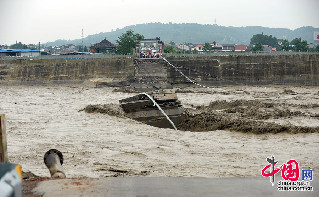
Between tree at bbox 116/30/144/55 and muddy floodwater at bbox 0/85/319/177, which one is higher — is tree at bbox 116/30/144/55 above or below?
above

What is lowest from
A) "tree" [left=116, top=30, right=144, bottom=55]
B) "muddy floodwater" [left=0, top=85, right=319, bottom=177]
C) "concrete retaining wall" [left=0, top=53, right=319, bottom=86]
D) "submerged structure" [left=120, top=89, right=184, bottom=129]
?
"muddy floodwater" [left=0, top=85, right=319, bottom=177]

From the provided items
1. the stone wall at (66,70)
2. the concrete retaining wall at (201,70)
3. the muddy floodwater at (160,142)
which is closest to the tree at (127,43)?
the stone wall at (66,70)

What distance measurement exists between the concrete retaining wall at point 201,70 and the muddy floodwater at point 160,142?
16.8 meters

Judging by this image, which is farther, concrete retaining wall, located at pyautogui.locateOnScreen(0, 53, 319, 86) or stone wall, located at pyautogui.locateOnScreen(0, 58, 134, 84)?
stone wall, located at pyautogui.locateOnScreen(0, 58, 134, 84)

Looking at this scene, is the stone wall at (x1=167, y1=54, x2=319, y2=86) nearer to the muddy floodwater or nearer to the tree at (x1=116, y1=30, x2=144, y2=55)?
the muddy floodwater

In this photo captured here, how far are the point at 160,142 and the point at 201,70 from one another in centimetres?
2726

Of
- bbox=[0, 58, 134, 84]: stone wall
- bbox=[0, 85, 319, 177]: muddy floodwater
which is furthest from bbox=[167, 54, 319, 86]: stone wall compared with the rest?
bbox=[0, 85, 319, 177]: muddy floodwater

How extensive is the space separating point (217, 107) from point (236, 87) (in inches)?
569

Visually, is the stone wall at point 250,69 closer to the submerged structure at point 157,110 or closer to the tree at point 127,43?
the submerged structure at point 157,110

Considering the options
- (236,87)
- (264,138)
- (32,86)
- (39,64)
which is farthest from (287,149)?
(39,64)

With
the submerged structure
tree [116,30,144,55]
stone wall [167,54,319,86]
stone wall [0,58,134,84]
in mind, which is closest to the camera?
the submerged structure

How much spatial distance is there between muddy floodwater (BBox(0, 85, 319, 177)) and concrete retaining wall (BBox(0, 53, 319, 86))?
16848 mm

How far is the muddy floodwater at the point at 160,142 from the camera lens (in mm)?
9159

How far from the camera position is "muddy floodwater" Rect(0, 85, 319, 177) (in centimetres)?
916
